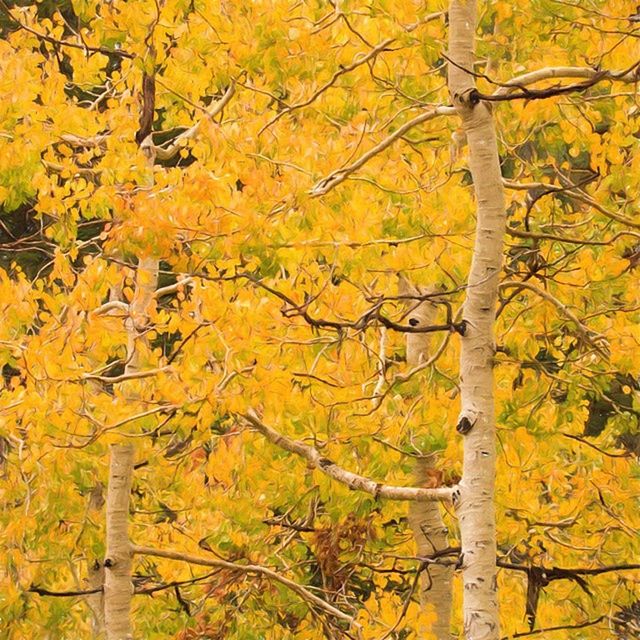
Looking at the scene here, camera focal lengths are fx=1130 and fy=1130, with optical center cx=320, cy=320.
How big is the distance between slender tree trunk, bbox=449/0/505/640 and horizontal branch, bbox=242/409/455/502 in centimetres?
11

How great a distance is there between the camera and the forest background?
5.24 metres

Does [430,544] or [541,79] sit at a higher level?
[541,79]

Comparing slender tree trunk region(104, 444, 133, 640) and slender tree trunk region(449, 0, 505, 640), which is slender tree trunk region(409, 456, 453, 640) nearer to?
slender tree trunk region(104, 444, 133, 640)

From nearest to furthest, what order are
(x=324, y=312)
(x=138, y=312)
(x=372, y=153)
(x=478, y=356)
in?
(x=478, y=356) < (x=372, y=153) < (x=138, y=312) < (x=324, y=312)

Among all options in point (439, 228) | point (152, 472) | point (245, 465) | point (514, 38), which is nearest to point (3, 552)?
point (245, 465)

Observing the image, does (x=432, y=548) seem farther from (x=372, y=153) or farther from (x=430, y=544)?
(x=372, y=153)

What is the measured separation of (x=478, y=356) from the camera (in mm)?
4738

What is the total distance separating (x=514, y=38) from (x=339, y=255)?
250 centimetres

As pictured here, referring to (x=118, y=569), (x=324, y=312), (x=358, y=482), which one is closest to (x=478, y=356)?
(x=358, y=482)

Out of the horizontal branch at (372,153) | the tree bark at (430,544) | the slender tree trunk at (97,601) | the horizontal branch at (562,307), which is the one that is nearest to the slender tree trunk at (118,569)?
the slender tree trunk at (97,601)

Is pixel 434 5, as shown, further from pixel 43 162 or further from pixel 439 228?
pixel 43 162

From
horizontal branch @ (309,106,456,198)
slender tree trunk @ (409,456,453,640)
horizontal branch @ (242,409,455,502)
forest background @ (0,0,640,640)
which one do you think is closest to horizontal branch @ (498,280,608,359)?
forest background @ (0,0,640,640)

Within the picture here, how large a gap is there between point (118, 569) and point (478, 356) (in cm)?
336

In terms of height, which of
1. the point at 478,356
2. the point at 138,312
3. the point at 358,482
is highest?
the point at 138,312
